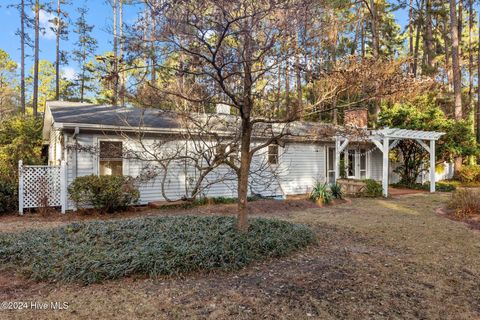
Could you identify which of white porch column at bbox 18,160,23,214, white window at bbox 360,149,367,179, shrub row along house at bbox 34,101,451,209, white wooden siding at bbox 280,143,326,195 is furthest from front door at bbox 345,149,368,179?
white porch column at bbox 18,160,23,214

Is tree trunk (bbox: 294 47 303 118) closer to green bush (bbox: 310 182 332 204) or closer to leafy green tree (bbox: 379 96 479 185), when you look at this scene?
green bush (bbox: 310 182 332 204)

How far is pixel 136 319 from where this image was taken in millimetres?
2902

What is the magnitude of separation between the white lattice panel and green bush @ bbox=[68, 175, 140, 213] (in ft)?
2.05

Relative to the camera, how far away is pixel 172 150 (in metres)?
10.6

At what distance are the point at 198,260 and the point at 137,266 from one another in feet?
2.45

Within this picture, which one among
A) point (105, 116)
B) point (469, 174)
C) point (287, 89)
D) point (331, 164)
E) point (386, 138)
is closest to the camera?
point (287, 89)

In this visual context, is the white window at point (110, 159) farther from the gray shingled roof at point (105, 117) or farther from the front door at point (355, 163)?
the front door at point (355, 163)

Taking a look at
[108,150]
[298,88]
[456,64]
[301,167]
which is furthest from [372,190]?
[456,64]

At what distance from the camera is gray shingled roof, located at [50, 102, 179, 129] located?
9.41 metres

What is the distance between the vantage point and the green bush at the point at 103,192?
8.36 m

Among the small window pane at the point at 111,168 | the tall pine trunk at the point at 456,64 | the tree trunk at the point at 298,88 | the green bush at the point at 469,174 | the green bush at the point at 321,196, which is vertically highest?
the tall pine trunk at the point at 456,64

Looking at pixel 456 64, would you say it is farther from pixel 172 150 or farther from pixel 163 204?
pixel 163 204

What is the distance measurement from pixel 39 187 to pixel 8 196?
0.80m

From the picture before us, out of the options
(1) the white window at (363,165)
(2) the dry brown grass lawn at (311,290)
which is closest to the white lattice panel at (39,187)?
(2) the dry brown grass lawn at (311,290)
